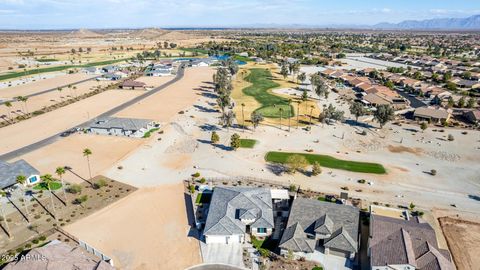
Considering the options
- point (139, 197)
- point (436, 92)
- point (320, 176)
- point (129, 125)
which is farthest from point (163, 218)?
point (436, 92)

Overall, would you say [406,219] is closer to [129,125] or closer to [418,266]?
[418,266]

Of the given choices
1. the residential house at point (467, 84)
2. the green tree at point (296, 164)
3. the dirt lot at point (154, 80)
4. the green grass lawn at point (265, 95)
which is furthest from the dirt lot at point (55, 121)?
the residential house at point (467, 84)

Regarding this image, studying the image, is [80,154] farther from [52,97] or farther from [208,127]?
[52,97]

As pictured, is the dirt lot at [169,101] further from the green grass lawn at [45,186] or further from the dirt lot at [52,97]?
the green grass lawn at [45,186]

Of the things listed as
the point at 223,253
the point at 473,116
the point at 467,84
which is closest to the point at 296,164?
the point at 223,253

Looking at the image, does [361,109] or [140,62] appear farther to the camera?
[140,62]

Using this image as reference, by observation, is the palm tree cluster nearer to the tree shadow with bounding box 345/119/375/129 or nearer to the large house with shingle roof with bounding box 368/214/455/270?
the tree shadow with bounding box 345/119/375/129
